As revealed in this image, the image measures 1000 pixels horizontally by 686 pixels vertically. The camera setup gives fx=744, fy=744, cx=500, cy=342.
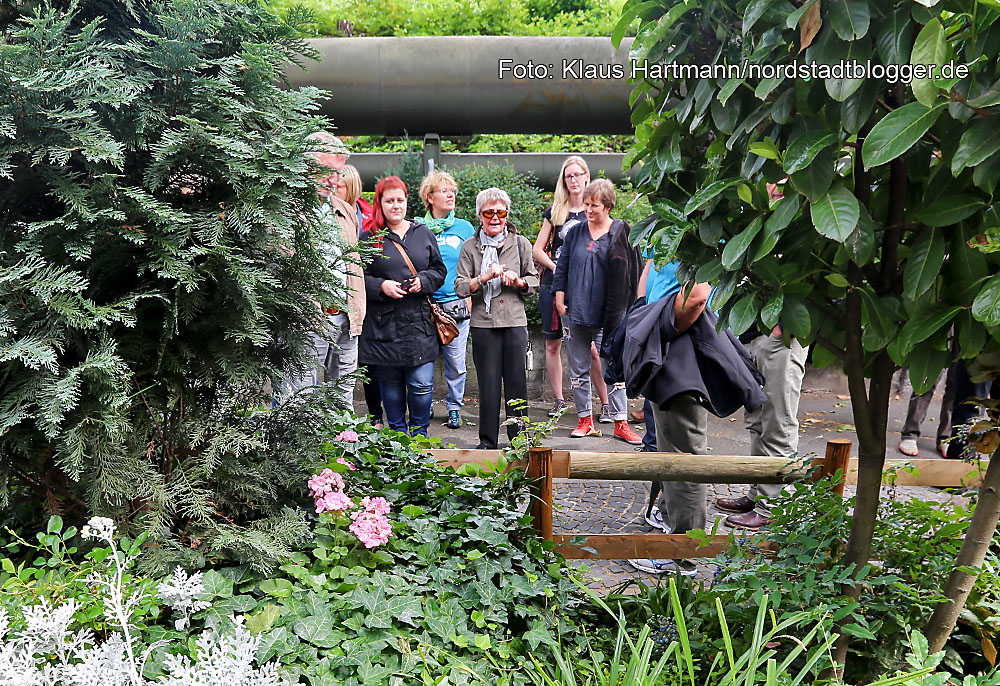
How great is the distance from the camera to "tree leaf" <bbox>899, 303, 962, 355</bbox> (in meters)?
1.75

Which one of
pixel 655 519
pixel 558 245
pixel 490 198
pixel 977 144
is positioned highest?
pixel 490 198

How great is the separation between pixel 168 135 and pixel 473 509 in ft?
4.82

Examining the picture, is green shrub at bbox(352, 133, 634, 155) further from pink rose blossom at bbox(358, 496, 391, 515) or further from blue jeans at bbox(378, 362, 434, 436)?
pink rose blossom at bbox(358, 496, 391, 515)

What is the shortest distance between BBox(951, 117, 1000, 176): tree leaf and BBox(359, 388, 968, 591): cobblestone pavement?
156cm

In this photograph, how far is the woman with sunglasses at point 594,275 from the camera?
560cm

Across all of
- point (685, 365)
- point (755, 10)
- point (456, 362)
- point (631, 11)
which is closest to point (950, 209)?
point (755, 10)

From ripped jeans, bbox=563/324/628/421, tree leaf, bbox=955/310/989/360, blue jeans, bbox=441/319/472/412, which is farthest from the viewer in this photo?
blue jeans, bbox=441/319/472/412

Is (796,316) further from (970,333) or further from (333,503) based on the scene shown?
(333,503)

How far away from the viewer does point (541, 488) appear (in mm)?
2588

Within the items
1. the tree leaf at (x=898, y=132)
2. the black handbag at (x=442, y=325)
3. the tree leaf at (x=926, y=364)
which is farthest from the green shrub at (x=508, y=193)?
the tree leaf at (x=898, y=132)

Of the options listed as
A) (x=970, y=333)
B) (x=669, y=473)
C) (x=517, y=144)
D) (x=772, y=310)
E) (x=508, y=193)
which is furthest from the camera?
(x=517, y=144)

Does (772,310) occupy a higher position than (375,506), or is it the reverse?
(772,310)

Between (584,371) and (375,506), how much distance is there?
3.91 m

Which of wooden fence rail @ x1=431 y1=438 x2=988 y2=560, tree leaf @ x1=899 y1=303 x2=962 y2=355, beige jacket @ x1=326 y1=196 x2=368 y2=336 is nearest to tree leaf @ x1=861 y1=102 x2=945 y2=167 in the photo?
tree leaf @ x1=899 y1=303 x2=962 y2=355
